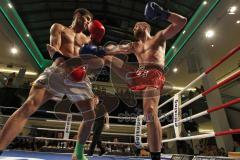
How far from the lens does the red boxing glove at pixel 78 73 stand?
1708mm

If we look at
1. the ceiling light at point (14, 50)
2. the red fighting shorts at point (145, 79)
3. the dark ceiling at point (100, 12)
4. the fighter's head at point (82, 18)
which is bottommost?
the red fighting shorts at point (145, 79)

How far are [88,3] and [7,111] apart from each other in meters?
4.82

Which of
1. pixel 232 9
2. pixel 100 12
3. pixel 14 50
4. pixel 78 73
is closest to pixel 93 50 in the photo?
pixel 78 73

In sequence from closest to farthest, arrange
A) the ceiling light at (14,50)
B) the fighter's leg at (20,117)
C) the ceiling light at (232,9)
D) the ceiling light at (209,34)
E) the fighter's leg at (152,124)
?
1. the fighter's leg at (20,117)
2. the fighter's leg at (152,124)
3. the ceiling light at (232,9)
4. the ceiling light at (209,34)
5. the ceiling light at (14,50)

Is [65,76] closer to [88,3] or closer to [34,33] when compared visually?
[88,3]

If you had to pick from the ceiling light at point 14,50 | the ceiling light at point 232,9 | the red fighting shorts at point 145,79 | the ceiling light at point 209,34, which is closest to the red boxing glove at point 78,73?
the red fighting shorts at point 145,79

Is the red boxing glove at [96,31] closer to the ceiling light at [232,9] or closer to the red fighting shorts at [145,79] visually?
the red fighting shorts at [145,79]

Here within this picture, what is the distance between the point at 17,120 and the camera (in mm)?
1485

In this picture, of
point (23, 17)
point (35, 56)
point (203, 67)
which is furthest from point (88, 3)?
point (203, 67)

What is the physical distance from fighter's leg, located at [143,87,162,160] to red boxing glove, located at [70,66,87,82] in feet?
→ 1.96

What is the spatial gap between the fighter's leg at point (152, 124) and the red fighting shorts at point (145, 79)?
5 centimetres

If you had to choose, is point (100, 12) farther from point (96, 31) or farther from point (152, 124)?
point (152, 124)

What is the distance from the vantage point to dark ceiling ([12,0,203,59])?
23.5 feet

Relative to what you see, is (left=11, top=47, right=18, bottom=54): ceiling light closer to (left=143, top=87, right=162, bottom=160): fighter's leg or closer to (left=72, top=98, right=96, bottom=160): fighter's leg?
(left=72, top=98, right=96, bottom=160): fighter's leg
